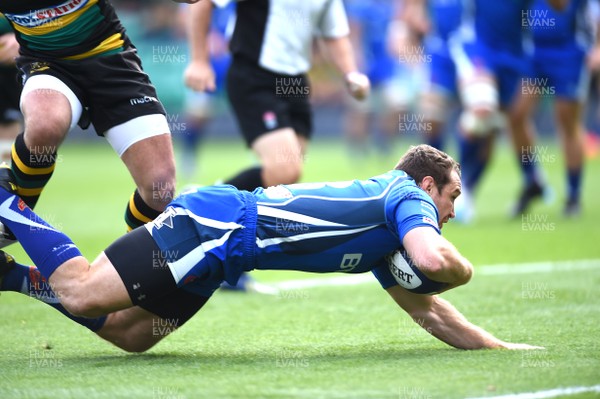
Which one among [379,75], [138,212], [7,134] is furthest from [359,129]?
[138,212]

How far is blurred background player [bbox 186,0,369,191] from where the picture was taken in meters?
6.66

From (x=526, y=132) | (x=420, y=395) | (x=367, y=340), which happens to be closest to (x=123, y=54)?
(x=367, y=340)

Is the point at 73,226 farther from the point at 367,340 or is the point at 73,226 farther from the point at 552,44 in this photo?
the point at 367,340

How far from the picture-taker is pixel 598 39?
11.3m

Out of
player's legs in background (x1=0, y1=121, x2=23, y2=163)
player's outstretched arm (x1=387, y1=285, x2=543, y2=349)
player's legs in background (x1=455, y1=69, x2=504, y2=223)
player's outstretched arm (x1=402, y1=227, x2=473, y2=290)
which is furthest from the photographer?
player's legs in background (x1=455, y1=69, x2=504, y2=223)

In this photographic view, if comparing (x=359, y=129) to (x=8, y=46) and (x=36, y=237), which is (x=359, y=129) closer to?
(x=8, y=46)

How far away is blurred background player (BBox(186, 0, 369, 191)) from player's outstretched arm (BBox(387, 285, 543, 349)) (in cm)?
217

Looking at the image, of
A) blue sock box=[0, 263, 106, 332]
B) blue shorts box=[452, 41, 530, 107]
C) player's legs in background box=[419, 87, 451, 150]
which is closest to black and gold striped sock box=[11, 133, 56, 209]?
blue sock box=[0, 263, 106, 332]

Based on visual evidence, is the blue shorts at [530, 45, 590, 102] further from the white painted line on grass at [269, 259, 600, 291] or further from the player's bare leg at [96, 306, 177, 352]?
the player's bare leg at [96, 306, 177, 352]

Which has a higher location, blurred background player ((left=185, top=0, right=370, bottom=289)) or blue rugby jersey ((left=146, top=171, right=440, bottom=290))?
blue rugby jersey ((left=146, top=171, right=440, bottom=290))

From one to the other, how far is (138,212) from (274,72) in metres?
2.01

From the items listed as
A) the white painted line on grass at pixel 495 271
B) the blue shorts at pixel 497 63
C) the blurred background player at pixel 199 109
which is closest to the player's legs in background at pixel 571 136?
the blue shorts at pixel 497 63

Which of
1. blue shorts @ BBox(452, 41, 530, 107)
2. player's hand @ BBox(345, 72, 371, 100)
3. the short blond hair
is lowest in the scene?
blue shorts @ BBox(452, 41, 530, 107)

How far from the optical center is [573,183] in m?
10.5
